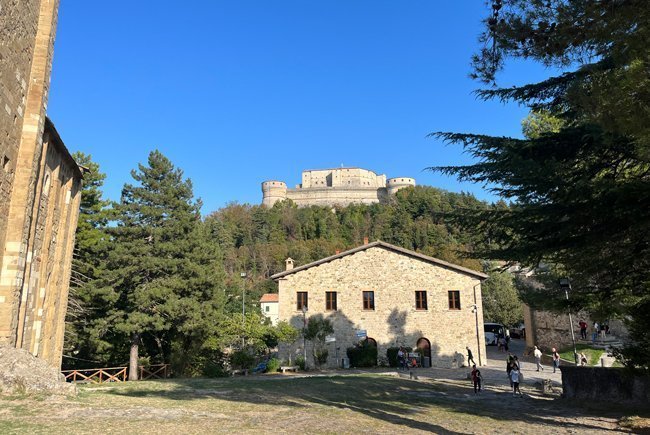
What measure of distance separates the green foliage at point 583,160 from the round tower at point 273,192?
366 feet

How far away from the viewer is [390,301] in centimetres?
2662

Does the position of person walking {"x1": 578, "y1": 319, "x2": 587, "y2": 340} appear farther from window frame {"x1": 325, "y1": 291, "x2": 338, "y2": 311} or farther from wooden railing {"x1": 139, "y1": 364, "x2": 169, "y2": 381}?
wooden railing {"x1": 139, "y1": 364, "x2": 169, "y2": 381}

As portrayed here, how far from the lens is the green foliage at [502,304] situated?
47.5 meters

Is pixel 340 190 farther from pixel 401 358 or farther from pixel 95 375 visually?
pixel 95 375

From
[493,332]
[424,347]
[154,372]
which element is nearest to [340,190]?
[493,332]

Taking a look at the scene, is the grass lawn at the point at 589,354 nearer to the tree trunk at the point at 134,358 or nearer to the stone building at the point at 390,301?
the stone building at the point at 390,301

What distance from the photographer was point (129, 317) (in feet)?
79.0

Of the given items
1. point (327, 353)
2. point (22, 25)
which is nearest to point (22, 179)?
point (22, 25)

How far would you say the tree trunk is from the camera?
23859 millimetres

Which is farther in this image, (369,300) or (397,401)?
(369,300)

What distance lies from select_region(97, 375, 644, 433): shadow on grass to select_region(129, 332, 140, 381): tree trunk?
1317 centimetres

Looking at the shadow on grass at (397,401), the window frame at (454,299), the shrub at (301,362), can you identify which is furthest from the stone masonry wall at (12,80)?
the window frame at (454,299)

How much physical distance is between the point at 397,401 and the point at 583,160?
7.83 meters

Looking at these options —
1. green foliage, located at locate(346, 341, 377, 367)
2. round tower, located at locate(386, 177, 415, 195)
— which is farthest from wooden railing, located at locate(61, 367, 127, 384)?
round tower, located at locate(386, 177, 415, 195)
